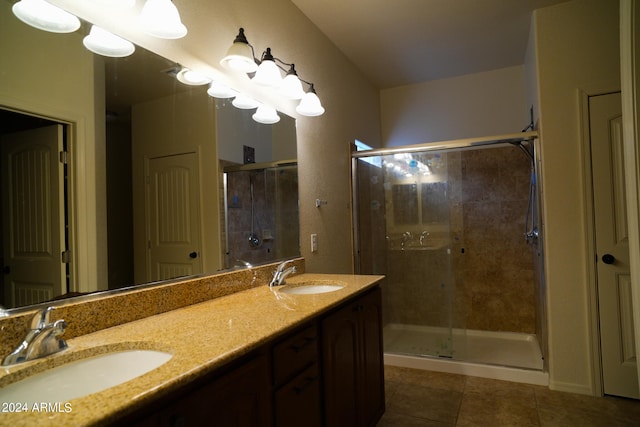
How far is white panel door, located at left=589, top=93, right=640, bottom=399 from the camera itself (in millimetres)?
2217

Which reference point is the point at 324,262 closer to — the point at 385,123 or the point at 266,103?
the point at 266,103

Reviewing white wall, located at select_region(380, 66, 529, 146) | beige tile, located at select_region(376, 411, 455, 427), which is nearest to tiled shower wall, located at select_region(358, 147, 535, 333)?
white wall, located at select_region(380, 66, 529, 146)

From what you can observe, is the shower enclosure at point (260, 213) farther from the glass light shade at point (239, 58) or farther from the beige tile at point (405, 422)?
the beige tile at point (405, 422)

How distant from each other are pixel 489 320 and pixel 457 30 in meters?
2.64

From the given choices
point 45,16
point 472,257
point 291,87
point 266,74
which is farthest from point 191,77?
point 472,257

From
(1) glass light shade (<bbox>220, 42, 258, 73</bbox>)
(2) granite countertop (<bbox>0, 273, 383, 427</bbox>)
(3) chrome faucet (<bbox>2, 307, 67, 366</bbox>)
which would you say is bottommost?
(2) granite countertop (<bbox>0, 273, 383, 427</bbox>)

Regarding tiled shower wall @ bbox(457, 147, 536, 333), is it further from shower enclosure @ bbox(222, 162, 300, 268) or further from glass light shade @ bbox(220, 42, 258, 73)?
glass light shade @ bbox(220, 42, 258, 73)

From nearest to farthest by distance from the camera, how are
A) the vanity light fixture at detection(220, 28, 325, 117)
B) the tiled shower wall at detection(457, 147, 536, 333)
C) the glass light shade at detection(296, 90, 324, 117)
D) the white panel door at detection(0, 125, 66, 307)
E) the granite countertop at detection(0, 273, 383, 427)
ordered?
1. the granite countertop at detection(0, 273, 383, 427)
2. the white panel door at detection(0, 125, 66, 307)
3. the vanity light fixture at detection(220, 28, 325, 117)
4. the glass light shade at detection(296, 90, 324, 117)
5. the tiled shower wall at detection(457, 147, 536, 333)

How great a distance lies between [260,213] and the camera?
2041 millimetres

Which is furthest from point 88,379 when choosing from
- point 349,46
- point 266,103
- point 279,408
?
point 349,46

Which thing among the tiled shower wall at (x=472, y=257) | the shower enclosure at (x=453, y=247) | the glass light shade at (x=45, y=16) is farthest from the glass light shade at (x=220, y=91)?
the tiled shower wall at (x=472, y=257)

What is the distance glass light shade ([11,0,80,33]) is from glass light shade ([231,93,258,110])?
0.80 meters

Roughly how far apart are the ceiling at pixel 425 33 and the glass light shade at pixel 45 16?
1.60 meters

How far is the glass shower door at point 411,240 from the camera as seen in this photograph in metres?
3.04
